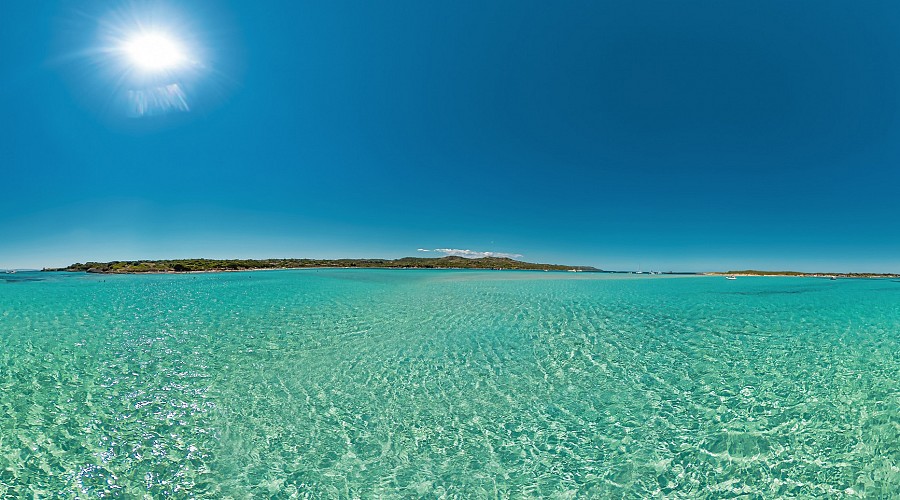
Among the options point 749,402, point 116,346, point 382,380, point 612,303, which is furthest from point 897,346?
point 116,346

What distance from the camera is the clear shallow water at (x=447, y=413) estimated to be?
5383 millimetres

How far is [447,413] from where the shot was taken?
7559 mm

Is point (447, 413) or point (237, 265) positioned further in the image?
point (237, 265)

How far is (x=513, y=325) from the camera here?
1617cm

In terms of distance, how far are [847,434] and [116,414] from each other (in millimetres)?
14709

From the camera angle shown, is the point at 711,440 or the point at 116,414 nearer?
the point at 711,440

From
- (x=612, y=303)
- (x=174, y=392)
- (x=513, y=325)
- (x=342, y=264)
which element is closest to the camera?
(x=174, y=392)

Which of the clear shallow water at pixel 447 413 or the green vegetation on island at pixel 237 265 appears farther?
the green vegetation on island at pixel 237 265

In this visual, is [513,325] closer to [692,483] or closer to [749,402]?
[749,402]

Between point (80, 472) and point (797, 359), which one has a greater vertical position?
point (797, 359)

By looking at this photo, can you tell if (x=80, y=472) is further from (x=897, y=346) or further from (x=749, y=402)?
(x=897, y=346)

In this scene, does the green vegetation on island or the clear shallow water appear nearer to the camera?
the clear shallow water

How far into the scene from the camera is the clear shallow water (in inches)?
212

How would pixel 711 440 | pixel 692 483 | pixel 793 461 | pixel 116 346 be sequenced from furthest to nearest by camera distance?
1. pixel 116 346
2. pixel 711 440
3. pixel 793 461
4. pixel 692 483
